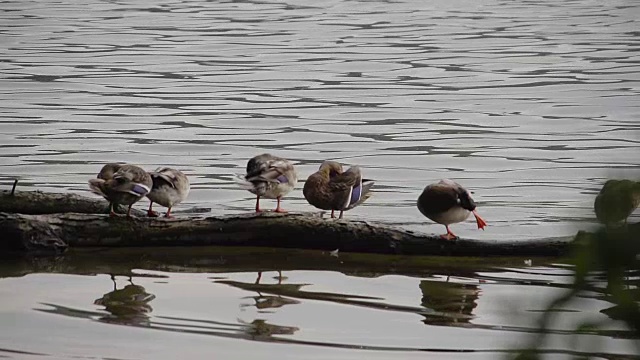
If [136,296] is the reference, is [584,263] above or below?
above

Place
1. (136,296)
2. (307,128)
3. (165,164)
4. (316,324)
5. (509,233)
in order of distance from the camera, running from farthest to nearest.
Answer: (307,128)
(165,164)
(509,233)
(136,296)
(316,324)

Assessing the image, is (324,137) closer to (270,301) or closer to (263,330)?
(270,301)

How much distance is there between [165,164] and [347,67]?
9349 mm

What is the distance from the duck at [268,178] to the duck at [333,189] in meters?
0.17

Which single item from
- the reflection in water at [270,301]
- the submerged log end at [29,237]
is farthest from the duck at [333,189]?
the submerged log end at [29,237]

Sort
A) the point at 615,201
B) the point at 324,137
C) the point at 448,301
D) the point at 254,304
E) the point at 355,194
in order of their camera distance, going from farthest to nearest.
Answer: the point at 324,137 < the point at 355,194 < the point at 448,301 < the point at 254,304 < the point at 615,201

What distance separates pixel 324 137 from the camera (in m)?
14.8

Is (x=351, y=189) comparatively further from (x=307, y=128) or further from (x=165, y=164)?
(x=307, y=128)

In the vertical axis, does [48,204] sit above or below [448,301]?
above

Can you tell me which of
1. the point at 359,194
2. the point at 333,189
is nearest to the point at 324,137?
the point at 359,194

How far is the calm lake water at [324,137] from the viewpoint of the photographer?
6.21m

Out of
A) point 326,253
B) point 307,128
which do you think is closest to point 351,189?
point 326,253

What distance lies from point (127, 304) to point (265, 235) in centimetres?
136

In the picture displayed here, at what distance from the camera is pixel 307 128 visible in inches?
611
